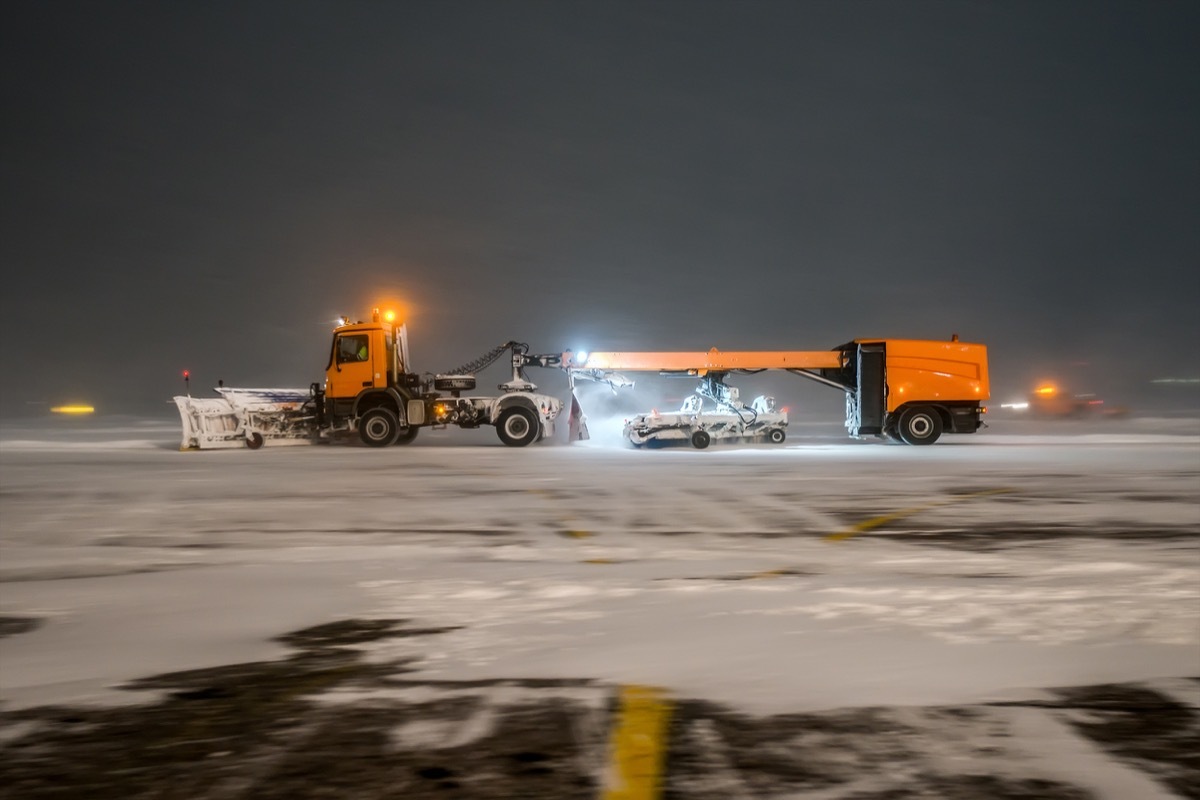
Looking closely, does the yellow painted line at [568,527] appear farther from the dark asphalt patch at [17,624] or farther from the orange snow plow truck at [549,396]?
the orange snow plow truck at [549,396]

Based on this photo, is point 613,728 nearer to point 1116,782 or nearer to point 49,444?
point 1116,782

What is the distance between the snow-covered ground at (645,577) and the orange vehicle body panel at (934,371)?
773 centimetres

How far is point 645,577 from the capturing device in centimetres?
651

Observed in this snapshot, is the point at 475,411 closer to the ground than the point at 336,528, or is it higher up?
higher up

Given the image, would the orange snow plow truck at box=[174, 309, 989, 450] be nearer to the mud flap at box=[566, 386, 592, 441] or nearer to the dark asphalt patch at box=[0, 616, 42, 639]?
the mud flap at box=[566, 386, 592, 441]

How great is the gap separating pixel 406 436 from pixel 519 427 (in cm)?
340

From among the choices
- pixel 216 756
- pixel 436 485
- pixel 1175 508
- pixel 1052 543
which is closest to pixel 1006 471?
pixel 1175 508

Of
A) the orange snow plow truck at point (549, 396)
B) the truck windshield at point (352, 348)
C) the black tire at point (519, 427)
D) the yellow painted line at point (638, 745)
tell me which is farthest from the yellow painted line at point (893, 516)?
the truck windshield at point (352, 348)

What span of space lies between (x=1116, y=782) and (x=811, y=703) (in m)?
1.18

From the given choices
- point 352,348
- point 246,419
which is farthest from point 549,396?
point 246,419

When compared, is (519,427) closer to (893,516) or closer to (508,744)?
(893,516)

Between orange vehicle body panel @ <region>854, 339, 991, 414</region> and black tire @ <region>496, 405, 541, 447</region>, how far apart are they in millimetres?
8669

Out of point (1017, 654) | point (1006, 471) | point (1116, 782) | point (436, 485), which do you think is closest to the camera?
point (1116, 782)

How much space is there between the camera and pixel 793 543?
794cm
